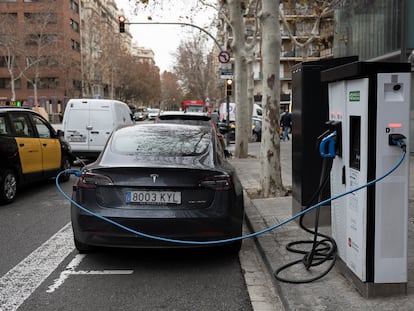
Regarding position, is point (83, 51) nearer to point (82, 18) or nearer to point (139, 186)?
point (82, 18)

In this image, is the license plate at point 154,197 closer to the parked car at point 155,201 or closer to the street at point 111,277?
the parked car at point 155,201

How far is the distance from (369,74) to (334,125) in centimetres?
69

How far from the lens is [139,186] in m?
4.78

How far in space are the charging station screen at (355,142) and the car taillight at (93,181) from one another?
230 cm

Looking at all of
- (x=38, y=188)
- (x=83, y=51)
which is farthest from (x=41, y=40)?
(x=38, y=188)

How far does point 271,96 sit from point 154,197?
4.15 metres

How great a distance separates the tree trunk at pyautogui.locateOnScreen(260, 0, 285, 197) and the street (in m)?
2.89

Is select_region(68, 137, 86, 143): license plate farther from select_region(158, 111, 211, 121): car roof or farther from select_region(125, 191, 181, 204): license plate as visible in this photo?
select_region(125, 191, 181, 204): license plate

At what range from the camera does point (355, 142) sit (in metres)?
3.85

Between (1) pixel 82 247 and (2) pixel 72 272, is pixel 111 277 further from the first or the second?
(1) pixel 82 247

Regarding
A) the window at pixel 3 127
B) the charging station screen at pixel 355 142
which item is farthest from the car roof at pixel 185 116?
the charging station screen at pixel 355 142

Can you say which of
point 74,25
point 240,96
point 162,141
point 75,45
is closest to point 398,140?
point 162,141

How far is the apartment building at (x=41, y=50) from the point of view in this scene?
54031 millimetres

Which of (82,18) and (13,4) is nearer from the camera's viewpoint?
(13,4)
